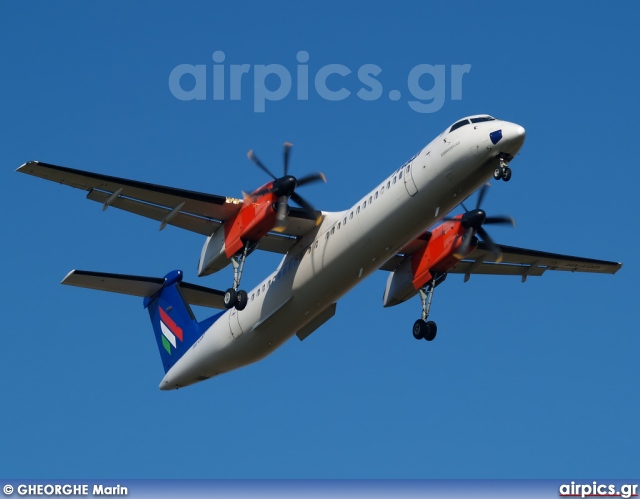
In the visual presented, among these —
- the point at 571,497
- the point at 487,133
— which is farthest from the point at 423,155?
the point at 571,497

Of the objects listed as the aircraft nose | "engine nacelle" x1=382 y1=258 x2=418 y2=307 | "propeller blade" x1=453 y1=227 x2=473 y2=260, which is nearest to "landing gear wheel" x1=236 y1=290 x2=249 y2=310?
"engine nacelle" x1=382 y1=258 x2=418 y2=307

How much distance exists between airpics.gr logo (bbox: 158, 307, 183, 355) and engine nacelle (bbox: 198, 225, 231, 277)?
9.82ft

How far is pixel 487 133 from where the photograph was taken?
23.1 meters

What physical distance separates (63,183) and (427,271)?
877cm

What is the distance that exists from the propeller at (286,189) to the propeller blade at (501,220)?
390 centimetres

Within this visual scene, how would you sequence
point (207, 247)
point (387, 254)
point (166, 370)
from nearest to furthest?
point (387, 254), point (207, 247), point (166, 370)

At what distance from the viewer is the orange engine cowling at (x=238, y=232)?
25766mm

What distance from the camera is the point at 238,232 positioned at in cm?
2622

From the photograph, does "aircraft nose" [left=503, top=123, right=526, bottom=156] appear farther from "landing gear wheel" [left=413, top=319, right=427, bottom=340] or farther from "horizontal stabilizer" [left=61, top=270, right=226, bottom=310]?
"horizontal stabilizer" [left=61, top=270, right=226, bottom=310]

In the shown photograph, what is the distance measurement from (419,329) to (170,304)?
6485 mm

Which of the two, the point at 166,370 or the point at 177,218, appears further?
the point at 166,370

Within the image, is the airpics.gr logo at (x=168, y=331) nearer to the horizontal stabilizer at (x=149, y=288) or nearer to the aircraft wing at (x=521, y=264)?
the horizontal stabilizer at (x=149, y=288)

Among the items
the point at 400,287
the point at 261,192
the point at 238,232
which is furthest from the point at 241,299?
the point at 400,287

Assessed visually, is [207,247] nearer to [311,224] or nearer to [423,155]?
[311,224]
